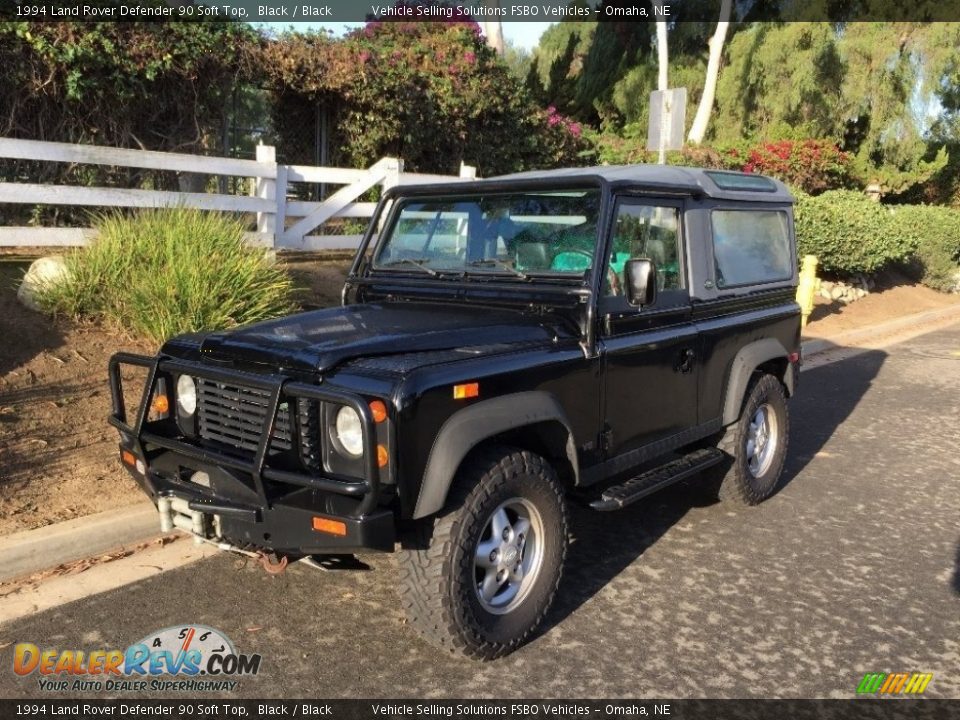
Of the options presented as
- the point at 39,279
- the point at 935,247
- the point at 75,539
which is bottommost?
the point at 75,539

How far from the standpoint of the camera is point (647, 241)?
4.32 meters

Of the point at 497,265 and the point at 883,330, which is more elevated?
the point at 497,265

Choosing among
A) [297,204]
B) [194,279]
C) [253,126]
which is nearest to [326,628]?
[194,279]

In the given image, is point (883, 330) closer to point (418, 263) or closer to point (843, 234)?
point (843, 234)

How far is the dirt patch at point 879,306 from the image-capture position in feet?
42.7

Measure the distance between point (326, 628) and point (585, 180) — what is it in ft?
7.83

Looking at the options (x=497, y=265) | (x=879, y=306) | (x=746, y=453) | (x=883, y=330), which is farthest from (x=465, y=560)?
(x=879, y=306)

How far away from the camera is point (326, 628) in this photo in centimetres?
368

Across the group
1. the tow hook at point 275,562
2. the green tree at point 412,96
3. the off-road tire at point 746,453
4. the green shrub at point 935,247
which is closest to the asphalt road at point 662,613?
the off-road tire at point 746,453

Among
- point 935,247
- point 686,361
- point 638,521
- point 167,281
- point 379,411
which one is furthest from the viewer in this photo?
point 935,247

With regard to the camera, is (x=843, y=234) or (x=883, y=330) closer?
(x=883, y=330)

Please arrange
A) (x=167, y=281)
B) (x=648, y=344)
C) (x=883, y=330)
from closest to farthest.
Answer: (x=648, y=344) < (x=167, y=281) < (x=883, y=330)

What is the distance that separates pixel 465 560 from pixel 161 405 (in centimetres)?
155

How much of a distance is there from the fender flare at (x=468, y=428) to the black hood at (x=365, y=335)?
30 cm
